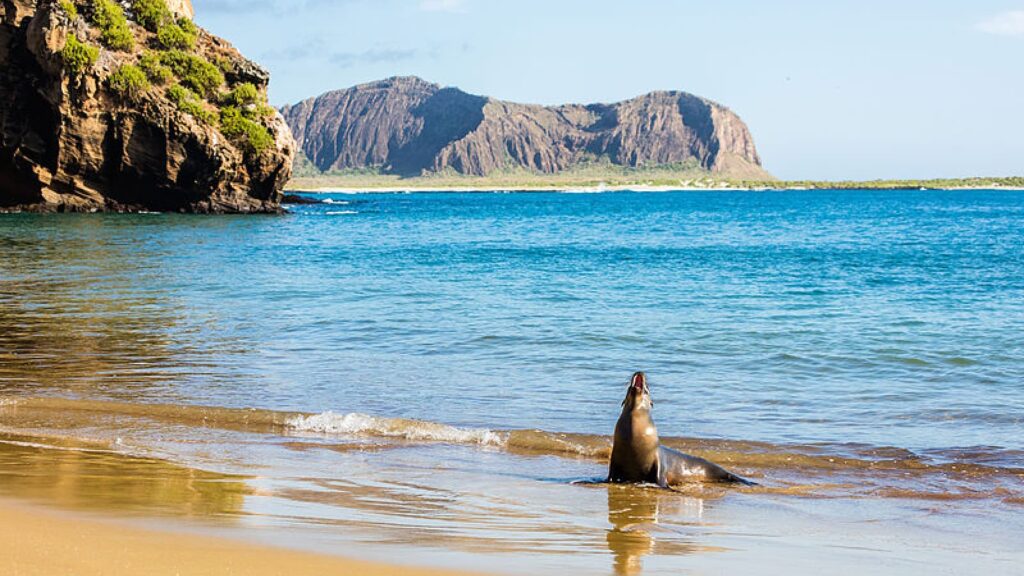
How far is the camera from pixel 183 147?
65375mm

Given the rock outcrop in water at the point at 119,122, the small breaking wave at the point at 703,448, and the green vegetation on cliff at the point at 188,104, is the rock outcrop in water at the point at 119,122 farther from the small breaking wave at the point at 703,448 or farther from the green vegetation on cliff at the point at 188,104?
Answer: the small breaking wave at the point at 703,448

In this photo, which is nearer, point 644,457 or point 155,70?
point 644,457

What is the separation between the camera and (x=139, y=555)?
550cm

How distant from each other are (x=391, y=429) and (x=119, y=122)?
5834 cm

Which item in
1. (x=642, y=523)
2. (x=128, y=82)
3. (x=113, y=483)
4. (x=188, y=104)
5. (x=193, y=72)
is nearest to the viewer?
(x=642, y=523)

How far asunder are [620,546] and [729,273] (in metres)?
26.9

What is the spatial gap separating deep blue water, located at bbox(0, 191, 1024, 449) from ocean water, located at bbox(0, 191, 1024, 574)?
0.08m

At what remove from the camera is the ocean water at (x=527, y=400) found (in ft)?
23.3

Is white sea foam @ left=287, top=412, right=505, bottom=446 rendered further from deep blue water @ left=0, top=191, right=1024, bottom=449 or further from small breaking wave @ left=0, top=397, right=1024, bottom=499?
deep blue water @ left=0, top=191, right=1024, bottom=449

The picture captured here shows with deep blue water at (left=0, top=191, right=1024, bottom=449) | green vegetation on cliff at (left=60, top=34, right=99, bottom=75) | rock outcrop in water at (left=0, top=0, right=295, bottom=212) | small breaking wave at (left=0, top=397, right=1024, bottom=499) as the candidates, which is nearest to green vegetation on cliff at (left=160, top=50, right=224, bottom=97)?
rock outcrop in water at (left=0, top=0, right=295, bottom=212)

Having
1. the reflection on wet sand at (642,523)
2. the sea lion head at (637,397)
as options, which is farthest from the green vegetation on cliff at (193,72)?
the reflection on wet sand at (642,523)

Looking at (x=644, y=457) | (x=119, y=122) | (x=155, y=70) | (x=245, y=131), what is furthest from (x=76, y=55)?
(x=644, y=457)

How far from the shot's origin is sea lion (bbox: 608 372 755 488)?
8.50 meters

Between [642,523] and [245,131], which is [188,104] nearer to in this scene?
[245,131]
